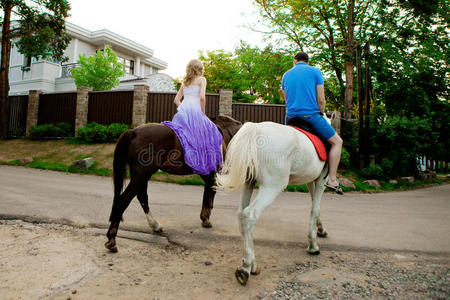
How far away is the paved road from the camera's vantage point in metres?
3.89

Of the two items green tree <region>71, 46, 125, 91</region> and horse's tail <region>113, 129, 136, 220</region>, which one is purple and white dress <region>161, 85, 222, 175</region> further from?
green tree <region>71, 46, 125, 91</region>

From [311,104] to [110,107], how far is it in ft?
45.0

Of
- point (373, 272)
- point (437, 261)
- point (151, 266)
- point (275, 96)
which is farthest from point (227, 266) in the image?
point (275, 96)

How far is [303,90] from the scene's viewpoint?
11.6 ft

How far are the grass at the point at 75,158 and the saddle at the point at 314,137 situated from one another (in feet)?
19.0

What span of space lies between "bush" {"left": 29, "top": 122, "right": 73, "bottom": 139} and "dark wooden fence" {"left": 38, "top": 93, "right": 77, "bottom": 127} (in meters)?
0.58

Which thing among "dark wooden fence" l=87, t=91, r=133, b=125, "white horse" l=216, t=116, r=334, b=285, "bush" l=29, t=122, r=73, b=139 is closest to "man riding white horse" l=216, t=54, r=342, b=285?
"white horse" l=216, t=116, r=334, b=285

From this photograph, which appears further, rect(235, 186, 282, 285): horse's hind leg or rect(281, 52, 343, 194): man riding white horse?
rect(281, 52, 343, 194): man riding white horse

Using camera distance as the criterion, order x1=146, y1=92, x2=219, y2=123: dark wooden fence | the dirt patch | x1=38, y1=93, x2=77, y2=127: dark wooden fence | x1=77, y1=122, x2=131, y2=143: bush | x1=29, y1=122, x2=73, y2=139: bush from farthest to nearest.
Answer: x1=38, y1=93, x2=77, y2=127: dark wooden fence < x1=29, y1=122, x2=73, y2=139: bush < x1=146, y1=92, x2=219, y2=123: dark wooden fence < x1=77, y1=122, x2=131, y2=143: bush < the dirt patch

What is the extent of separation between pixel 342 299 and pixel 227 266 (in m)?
1.14

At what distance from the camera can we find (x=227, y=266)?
2.91 m

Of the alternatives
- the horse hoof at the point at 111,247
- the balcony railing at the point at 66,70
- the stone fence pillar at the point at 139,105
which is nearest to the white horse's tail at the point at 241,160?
the horse hoof at the point at 111,247

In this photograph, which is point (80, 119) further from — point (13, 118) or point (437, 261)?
point (437, 261)

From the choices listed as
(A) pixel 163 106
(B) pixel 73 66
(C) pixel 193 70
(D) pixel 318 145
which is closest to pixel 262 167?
(D) pixel 318 145
